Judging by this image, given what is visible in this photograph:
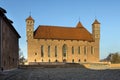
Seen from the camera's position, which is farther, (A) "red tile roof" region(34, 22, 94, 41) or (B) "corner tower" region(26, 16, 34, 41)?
(A) "red tile roof" region(34, 22, 94, 41)

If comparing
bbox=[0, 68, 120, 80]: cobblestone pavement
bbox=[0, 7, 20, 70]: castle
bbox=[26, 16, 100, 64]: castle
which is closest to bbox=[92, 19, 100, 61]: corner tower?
bbox=[26, 16, 100, 64]: castle

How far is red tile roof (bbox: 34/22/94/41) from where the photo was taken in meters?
98.1

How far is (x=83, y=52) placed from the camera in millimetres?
99812

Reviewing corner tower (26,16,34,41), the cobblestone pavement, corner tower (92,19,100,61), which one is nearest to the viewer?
the cobblestone pavement

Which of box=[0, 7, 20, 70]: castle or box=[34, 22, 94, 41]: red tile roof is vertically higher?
box=[34, 22, 94, 41]: red tile roof

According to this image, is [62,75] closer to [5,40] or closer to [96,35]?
[5,40]

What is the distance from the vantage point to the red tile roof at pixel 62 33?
98062mm

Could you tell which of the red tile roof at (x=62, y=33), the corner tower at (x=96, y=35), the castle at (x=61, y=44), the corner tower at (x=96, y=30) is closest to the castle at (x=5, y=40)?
the castle at (x=61, y=44)

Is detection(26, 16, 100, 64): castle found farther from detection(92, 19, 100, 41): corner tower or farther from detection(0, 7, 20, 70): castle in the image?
detection(0, 7, 20, 70): castle

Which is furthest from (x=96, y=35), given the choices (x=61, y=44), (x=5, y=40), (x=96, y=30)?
(x=5, y=40)

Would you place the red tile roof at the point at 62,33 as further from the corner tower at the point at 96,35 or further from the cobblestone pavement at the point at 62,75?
the cobblestone pavement at the point at 62,75

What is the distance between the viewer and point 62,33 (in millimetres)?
102500

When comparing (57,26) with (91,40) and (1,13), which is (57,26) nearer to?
(91,40)

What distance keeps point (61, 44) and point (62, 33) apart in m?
5.92
